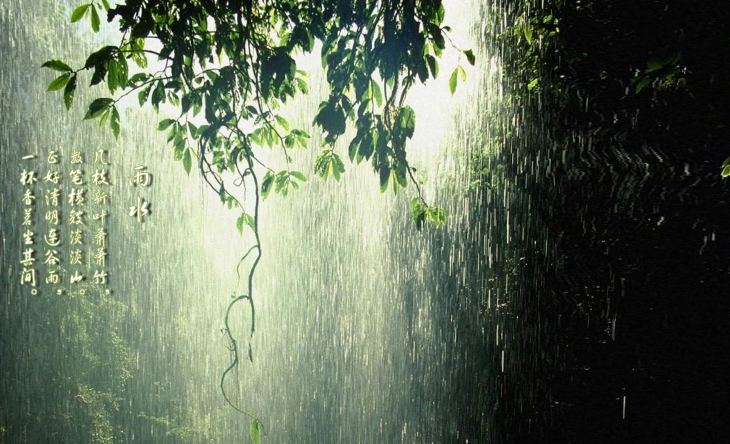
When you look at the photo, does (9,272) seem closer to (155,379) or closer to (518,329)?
(155,379)

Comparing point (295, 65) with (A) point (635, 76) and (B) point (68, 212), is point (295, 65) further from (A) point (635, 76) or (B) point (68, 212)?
(B) point (68, 212)

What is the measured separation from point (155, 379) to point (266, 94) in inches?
178

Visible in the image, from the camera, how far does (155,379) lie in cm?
509

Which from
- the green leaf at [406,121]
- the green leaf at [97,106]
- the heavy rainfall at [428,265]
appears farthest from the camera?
the heavy rainfall at [428,265]

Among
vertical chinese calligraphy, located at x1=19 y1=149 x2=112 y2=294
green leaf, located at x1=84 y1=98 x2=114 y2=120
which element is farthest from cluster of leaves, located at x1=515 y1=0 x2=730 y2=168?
vertical chinese calligraphy, located at x1=19 y1=149 x2=112 y2=294

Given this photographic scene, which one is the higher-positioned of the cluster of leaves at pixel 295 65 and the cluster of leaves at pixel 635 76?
the cluster of leaves at pixel 635 76

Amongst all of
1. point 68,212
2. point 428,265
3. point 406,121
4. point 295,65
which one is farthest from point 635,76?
point 68,212

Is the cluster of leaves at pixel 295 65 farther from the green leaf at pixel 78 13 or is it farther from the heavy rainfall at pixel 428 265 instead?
the heavy rainfall at pixel 428 265

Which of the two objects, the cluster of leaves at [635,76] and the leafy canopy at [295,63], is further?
the cluster of leaves at [635,76]

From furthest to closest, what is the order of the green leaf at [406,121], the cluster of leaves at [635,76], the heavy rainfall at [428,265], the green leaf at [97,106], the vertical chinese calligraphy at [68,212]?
the vertical chinese calligraphy at [68,212] < the heavy rainfall at [428,265] < the cluster of leaves at [635,76] < the green leaf at [406,121] < the green leaf at [97,106]

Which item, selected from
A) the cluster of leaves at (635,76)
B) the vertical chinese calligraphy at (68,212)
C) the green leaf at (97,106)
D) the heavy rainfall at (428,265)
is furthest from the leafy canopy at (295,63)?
the vertical chinese calligraphy at (68,212)

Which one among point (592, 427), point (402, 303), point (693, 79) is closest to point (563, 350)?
point (592, 427)

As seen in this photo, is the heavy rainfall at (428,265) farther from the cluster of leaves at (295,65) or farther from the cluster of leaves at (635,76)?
the cluster of leaves at (295,65)

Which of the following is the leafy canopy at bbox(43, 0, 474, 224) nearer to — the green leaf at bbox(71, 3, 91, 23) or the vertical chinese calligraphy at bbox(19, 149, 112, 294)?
the green leaf at bbox(71, 3, 91, 23)
